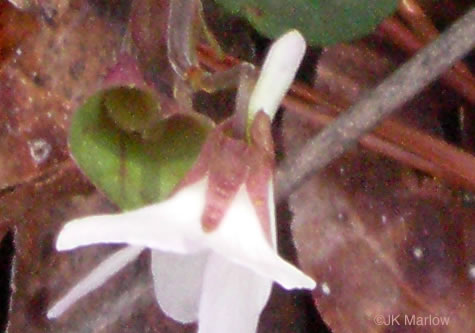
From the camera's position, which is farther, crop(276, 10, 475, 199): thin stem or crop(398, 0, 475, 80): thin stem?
crop(398, 0, 475, 80): thin stem

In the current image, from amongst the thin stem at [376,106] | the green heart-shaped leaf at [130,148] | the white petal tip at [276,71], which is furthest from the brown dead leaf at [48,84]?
the white petal tip at [276,71]

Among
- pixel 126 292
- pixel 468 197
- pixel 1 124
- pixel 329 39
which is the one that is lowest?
pixel 126 292

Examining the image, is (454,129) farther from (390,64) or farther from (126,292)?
(126,292)

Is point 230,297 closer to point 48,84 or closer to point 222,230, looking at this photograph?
point 222,230

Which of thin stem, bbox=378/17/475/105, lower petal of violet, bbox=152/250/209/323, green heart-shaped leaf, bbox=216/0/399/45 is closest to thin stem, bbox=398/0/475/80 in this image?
thin stem, bbox=378/17/475/105

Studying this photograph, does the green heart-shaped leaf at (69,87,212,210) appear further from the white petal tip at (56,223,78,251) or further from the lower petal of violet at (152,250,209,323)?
the white petal tip at (56,223,78,251)

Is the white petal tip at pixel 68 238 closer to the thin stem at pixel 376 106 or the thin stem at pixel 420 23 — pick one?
the thin stem at pixel 376 106

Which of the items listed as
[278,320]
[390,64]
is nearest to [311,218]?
[278,320]
